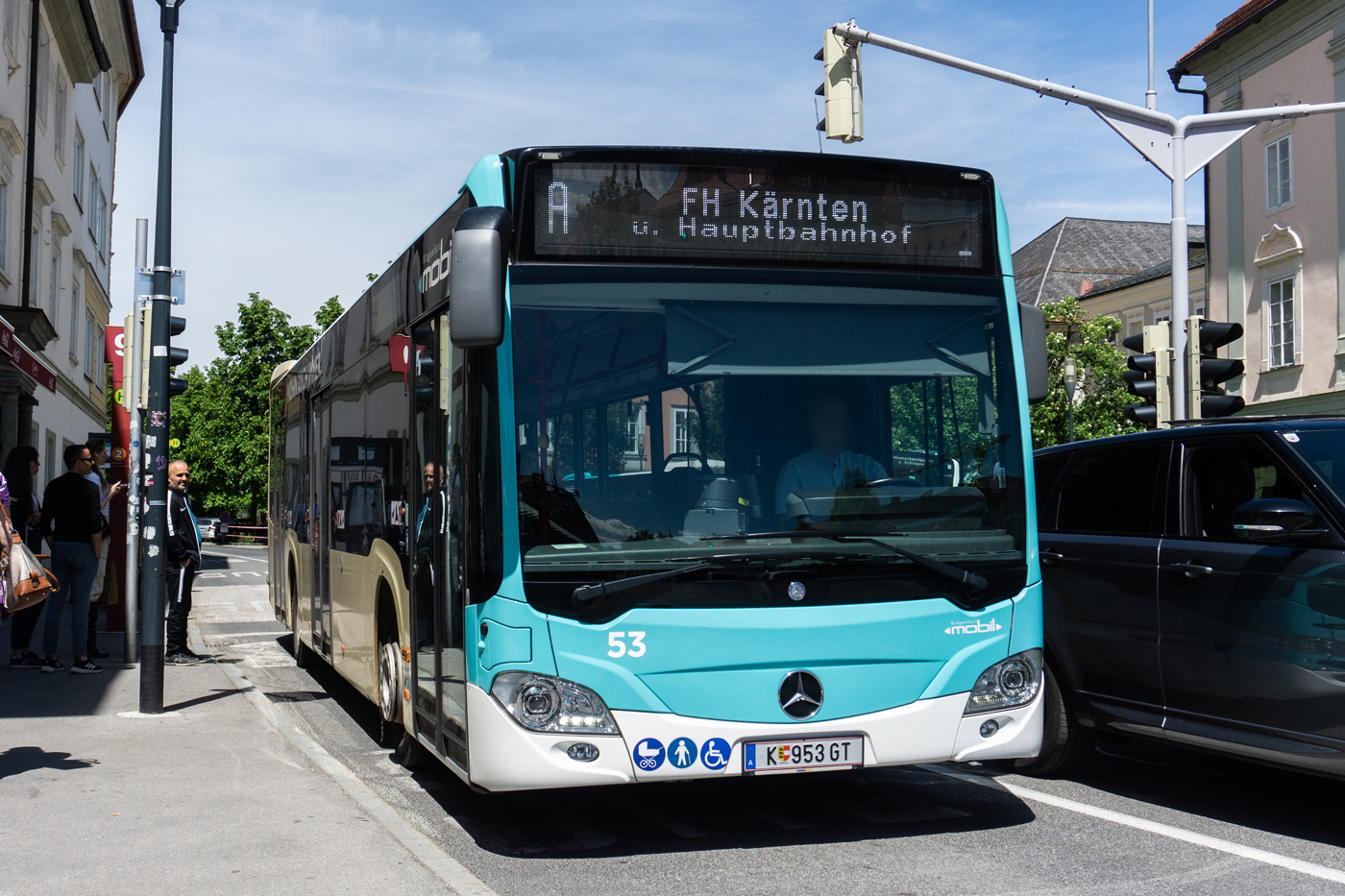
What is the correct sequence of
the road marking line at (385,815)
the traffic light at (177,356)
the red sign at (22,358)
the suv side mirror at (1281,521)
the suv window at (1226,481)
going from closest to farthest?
the road marking line at (385,815)
the suv side mirror at (1281,521)
the suv window at (1226,481)
the traffic light at (177,356)
the red sign at (22,358)

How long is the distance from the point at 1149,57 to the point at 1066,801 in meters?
12.5

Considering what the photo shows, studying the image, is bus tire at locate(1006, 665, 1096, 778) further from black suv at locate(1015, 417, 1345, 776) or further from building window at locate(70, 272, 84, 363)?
building window at locate(70, 272, 84, 363)

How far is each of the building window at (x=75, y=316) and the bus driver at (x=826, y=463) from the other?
28753 millimetres

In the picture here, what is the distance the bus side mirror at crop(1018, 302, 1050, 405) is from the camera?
5.95 meters

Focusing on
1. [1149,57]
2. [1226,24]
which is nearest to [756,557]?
[1149,57]

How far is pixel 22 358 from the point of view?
14.5 meters

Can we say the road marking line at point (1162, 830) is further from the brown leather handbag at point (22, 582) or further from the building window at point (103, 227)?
the building window at point (103, 227)

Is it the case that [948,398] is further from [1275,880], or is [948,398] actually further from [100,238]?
Answer: [100,238]

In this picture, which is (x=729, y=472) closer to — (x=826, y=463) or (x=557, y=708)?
(x=826, y=463)

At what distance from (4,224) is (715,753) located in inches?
803

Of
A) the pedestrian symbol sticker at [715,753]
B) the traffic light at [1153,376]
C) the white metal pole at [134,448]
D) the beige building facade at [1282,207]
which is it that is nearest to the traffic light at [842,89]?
the traffic light at [1153,376]

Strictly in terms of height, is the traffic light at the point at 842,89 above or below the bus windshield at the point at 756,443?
above

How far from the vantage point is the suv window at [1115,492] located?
6836 mm

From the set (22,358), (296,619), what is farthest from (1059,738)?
(22,358)
